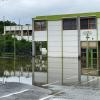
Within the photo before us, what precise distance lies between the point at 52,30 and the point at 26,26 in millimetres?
61607

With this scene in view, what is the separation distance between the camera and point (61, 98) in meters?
11.7

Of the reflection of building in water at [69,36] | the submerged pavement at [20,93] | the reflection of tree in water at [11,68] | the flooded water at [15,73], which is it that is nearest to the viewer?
the submerged pavement at [20,93]

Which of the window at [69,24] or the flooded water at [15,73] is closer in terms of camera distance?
the flooded water at [15,73]

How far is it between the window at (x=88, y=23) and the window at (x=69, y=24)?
1.61 m

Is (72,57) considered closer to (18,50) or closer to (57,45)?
(57,45)

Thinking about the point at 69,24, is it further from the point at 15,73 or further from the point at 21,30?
the point at 21,30

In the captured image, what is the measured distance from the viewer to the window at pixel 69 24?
191 ft

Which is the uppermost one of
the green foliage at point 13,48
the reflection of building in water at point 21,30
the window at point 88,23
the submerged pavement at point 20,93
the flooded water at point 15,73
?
the reflection of building in water at point 21,30

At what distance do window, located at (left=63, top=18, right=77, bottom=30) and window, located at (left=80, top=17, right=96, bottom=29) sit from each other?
161 centimetres

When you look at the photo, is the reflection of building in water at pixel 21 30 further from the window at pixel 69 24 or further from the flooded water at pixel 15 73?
the flooded water at pixel 15 73

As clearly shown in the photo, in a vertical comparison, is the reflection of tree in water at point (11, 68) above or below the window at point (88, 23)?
below

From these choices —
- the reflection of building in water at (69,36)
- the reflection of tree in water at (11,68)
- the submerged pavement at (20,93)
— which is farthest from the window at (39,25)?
the submerged pavement at (20,93)

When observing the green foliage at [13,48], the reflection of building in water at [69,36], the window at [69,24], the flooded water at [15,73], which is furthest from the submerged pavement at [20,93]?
the green foliage at [13,48]

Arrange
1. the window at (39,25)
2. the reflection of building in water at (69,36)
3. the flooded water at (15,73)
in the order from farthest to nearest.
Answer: the window at (39,25)
the reflection of building in water at (69,36)
the flooded water at (15,73)
